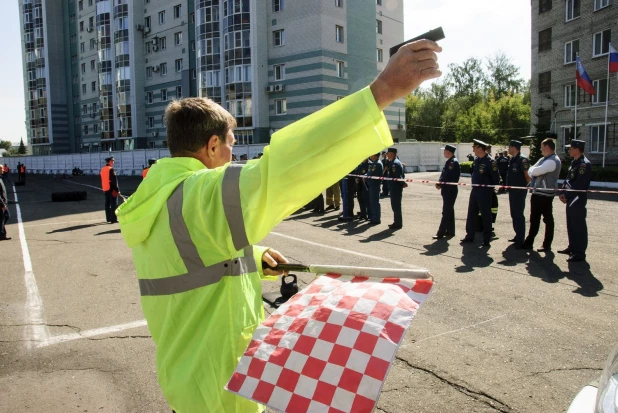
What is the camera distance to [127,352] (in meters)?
4.91

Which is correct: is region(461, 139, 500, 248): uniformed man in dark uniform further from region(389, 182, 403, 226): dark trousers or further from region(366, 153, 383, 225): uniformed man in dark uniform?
region(366, 153, 383, 225): uniformed man in dark uniform

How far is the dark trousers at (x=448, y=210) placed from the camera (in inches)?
439

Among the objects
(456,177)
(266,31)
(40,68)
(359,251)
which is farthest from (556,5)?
(40,68)

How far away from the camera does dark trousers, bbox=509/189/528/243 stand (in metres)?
9.93

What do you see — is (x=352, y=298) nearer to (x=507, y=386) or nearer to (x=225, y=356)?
(x=225, y=356)

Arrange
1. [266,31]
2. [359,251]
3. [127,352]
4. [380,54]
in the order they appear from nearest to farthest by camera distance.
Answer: [127,352] < [359,251] < [266,31] < [380,54]

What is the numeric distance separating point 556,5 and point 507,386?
37.9 m

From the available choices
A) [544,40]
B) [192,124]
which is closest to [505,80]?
[544,40]

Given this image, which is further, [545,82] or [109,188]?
[545,82]

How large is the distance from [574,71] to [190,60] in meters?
34.5

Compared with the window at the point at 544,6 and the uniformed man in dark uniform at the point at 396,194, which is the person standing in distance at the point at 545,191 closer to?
the uniformed man in dark uniform at the point at 396,194

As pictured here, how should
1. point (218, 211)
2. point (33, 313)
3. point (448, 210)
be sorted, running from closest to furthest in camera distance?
point (218, 211), point (33, 313), point (448, 210)

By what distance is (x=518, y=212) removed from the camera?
10133 mm

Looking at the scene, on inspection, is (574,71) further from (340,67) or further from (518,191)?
(518,191)
